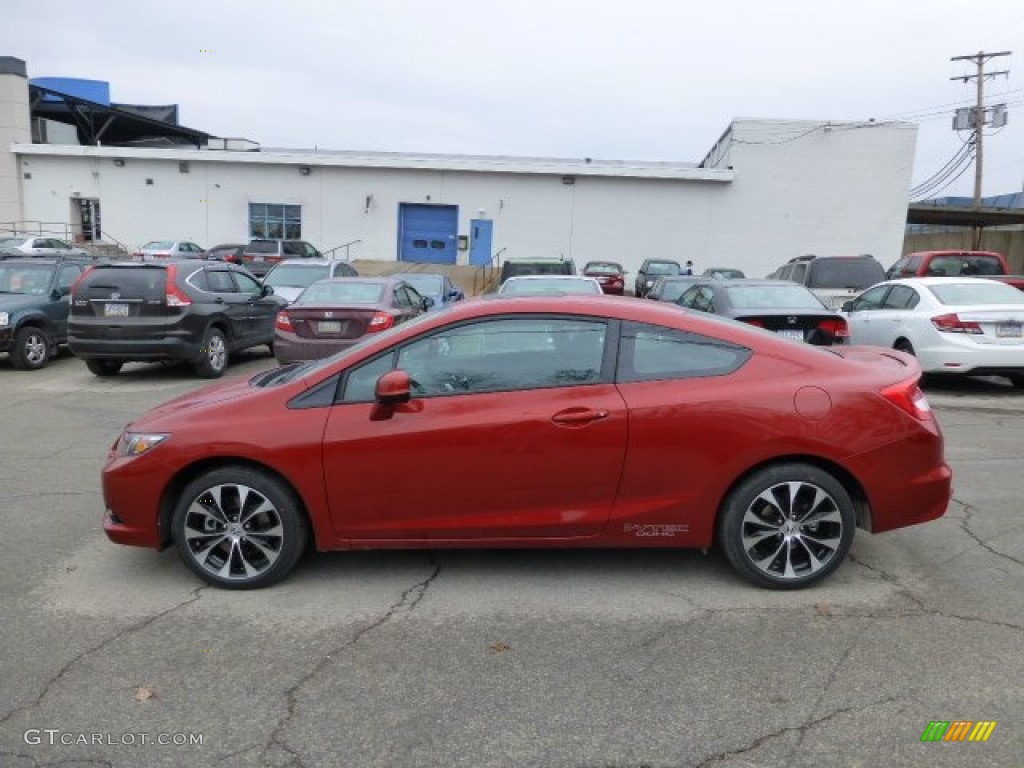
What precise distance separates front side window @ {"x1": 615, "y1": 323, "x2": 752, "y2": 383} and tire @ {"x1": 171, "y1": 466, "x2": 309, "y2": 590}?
6.10 ft

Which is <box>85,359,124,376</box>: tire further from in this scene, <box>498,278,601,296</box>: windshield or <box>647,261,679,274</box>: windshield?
<box>647,261,679,274</box>: windshield

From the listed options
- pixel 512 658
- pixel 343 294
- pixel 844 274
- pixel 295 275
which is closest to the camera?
pixel 512 658

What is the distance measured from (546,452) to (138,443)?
2138mm

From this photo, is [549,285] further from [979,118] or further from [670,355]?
[979,118]

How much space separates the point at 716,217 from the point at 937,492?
30357 millimetres

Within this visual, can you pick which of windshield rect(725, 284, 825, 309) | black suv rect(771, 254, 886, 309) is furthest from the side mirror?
black suv rect(771, 254, 886, 309)

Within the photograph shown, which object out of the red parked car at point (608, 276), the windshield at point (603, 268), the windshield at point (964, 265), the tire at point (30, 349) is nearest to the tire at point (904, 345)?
the windshield at point (964, 265)

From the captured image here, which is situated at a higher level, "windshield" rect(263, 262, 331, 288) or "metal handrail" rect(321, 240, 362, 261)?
"metal handrail" rect(321, 240, 362, 261)

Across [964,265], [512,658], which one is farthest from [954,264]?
[512,658]

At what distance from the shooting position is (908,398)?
4.13 m

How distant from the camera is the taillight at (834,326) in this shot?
9336 millimetres

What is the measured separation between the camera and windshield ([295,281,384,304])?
10578mm

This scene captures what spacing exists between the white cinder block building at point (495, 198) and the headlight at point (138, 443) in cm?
3009

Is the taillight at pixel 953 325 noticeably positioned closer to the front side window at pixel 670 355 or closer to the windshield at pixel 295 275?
the front side window at pixel 670 355
